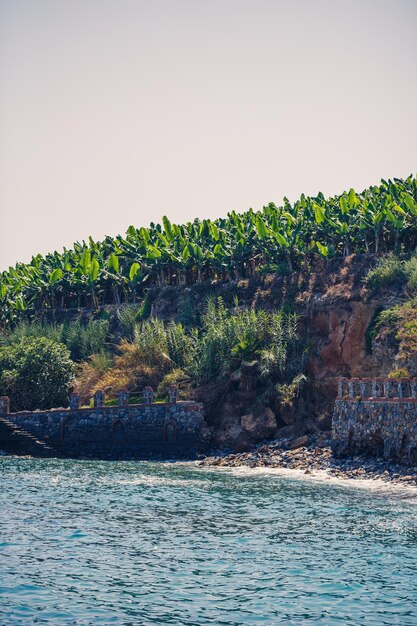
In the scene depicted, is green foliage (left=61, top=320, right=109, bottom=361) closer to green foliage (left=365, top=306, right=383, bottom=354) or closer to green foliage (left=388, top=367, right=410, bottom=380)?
green foliage (left=365, top=306, right=383, bottom=354)

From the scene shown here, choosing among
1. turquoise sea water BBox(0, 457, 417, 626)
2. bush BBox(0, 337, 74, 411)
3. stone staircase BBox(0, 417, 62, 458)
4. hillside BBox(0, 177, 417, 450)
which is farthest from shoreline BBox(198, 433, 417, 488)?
bush BBox(0, 337, 74, 411)

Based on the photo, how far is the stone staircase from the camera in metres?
61.6

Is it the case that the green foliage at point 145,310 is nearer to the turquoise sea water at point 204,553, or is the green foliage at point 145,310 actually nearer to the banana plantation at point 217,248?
the banana plantation at point 217,248

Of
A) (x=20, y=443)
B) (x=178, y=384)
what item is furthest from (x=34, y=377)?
(x=178, y=384)

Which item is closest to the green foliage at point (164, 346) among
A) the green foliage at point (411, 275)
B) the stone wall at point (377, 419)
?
the stone wall at point (377, 419)

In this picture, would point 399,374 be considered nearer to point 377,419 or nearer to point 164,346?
point 377,419

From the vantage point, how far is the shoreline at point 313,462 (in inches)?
1922

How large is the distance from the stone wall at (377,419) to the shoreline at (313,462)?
2.24 feet

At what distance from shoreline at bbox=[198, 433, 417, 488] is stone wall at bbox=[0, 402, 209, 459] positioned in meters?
3.27

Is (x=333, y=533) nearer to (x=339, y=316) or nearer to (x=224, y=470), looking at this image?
(x=224, y=470)

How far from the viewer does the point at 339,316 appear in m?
65.6

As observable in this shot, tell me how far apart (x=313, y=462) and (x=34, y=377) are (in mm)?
21338

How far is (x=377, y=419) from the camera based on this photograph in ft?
172

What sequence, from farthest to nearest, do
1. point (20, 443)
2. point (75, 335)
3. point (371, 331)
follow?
point (75, 335) → point (371, 331) → point (20, 443)
